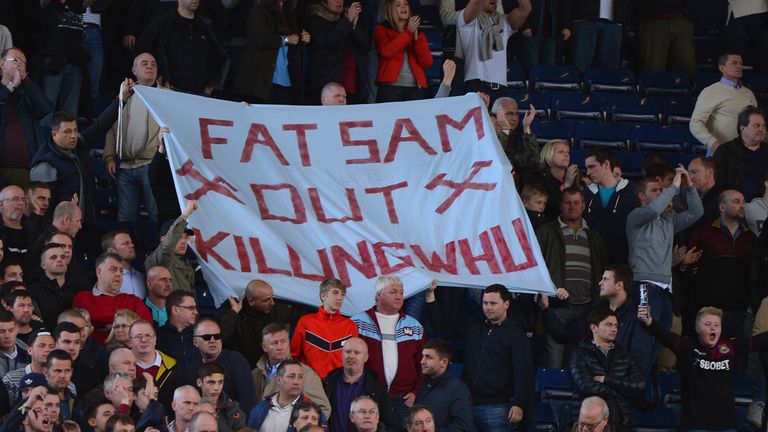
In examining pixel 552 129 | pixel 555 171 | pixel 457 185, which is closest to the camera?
pixel 457 185

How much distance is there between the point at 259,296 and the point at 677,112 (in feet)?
20.5

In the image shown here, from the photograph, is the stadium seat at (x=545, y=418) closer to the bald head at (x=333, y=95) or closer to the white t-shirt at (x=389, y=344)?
the white t-shirt at (x=389, y=344)

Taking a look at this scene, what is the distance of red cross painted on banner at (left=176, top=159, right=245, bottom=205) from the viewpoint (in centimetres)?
1316

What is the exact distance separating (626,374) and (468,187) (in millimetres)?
2200

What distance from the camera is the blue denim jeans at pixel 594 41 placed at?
688 inches

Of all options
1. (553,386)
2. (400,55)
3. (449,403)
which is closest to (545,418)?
(553,386)

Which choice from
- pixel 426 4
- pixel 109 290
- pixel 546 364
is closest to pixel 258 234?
pixel 109 290

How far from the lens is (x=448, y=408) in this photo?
39.0 feet

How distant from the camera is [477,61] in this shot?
16141 millimetres

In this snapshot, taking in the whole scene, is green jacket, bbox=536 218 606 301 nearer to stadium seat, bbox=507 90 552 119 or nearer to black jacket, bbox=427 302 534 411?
black jacket, bbox=427 302 534 411

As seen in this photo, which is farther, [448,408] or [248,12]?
[248,12]

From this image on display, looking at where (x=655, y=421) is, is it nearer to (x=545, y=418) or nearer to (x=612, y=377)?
(x=545, y=418)

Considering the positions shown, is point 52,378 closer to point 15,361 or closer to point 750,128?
point 15,361

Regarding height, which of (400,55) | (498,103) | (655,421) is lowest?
(655,421)
